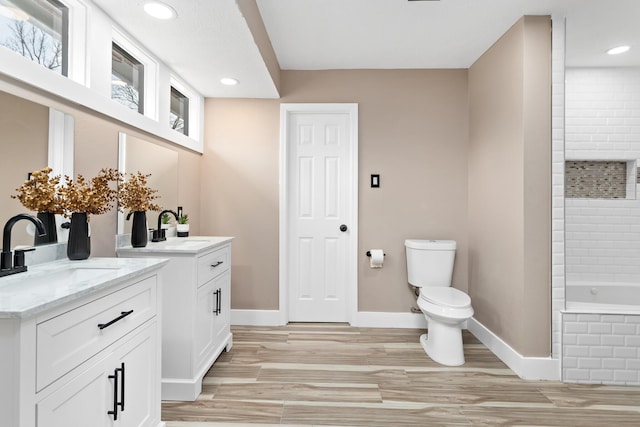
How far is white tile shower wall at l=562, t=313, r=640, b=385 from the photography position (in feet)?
7.29

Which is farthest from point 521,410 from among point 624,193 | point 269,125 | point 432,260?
point 269,125

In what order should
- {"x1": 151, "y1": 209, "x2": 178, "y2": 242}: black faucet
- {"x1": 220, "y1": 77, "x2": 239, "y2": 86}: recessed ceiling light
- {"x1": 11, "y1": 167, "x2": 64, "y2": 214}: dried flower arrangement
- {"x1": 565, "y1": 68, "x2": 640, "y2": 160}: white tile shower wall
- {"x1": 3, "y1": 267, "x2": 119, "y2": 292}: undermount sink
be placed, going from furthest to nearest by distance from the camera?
{"x1": 565, "y1": 68, "x2": 640, "y2": 160}: white tile shower wall, {"x1": 220, "y1": 77, "x2": 239, "y2": 86}: recessed ceiling light, {"x1": 151, "y1": 209, "x2": 178, "y2": 242}: black faucet, {"x1": 11, "y1": 167, "x2": 64, "y2": 214}: dried flower arrangement, {"x1": 3, "y1": 267, "x2": 119, "y2": 292}: undermount sink

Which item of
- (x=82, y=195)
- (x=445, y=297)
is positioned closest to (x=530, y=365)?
(x=445, y=297)

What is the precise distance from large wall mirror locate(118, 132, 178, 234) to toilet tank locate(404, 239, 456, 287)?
6.85 ft

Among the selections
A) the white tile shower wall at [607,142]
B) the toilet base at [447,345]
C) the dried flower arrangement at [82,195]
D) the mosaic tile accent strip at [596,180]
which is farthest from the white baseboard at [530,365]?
the dried flower arrangement at [82,195]

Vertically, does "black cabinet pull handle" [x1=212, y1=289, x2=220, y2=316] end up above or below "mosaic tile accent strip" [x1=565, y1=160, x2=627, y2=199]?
below

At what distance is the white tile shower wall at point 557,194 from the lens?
2.27 metres

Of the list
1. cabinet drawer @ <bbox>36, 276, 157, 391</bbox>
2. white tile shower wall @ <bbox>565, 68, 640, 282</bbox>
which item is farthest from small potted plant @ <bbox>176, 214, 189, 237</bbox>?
white tile shower wall @ <bbox>565, 68, 640, 282</bbox>

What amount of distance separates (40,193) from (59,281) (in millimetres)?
447

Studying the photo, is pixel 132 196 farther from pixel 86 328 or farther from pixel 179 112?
pixel 179 112

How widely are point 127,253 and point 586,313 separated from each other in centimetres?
292

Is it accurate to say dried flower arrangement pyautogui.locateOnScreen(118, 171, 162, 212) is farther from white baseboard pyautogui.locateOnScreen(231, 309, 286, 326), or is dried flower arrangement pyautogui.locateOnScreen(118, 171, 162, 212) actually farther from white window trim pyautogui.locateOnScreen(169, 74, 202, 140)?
white baseboard pyautogui.locateOnScreen(231, 309, 286, 326)

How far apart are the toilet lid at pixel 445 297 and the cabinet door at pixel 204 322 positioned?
5.17 feet

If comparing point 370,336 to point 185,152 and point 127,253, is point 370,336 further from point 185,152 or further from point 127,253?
point 185,152
